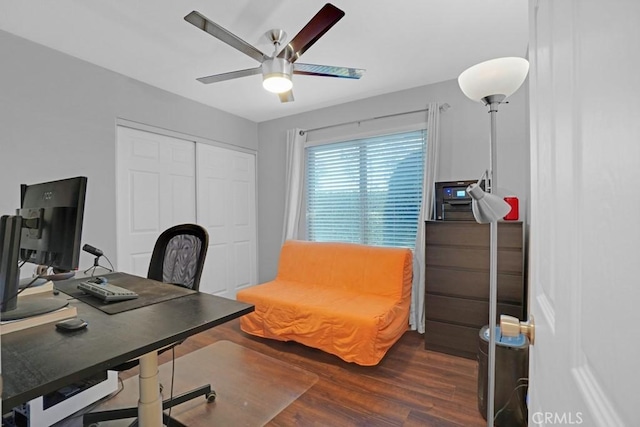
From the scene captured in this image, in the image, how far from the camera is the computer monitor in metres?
1.04

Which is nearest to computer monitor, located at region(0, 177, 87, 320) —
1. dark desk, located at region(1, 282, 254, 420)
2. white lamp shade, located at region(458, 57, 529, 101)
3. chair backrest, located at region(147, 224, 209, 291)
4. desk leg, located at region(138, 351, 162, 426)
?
dark desk, located at region(1, 282, 254, 420)

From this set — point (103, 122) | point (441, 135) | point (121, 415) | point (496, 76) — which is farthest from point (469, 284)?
point (103, 122)

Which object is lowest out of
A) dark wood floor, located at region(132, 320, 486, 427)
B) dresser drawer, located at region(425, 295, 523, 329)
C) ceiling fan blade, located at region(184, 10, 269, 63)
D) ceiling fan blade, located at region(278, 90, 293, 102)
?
dark wood floor, located at region(132, 320, 486, 427)

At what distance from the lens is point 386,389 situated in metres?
2.01

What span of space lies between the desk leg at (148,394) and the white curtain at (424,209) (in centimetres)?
238

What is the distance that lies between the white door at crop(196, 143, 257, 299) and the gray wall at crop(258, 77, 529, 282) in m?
0.20

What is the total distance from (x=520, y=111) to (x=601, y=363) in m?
2.97

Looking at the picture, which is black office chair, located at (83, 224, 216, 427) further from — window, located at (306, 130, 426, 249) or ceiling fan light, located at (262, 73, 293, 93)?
window, located at (306, 130, 426, 249)

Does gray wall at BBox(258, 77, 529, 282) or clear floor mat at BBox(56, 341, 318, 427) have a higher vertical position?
gray wall at BBox(258, 77, 529, 282)

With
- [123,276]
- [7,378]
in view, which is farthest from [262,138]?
[7,378]

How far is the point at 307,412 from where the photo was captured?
179 cm

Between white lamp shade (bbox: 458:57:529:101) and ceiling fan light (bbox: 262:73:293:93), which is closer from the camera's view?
white lamp shade (bbox: 458:57:529:101)

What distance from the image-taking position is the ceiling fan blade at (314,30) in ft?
4.92

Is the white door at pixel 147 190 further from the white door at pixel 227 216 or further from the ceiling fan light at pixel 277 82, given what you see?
the ceiling fan light at pixel 277 82
